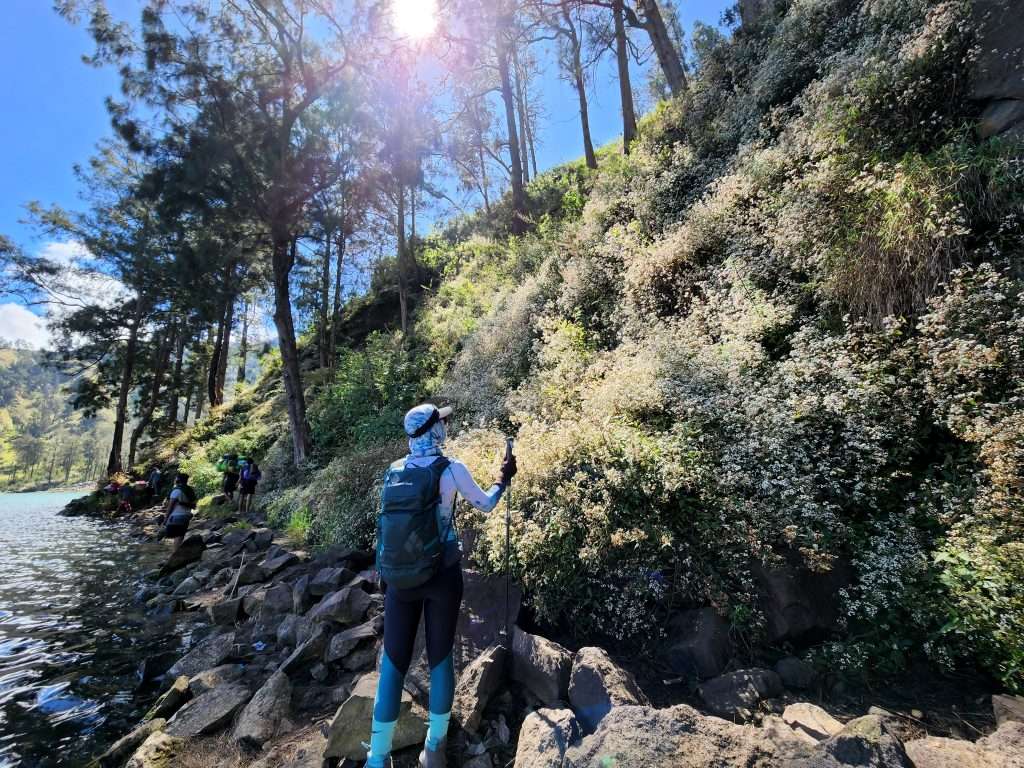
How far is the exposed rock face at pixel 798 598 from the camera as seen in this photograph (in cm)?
370

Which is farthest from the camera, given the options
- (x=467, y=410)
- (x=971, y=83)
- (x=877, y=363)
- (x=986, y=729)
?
(x=467, y=410)

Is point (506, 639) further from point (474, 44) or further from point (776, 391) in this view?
point (474, 44)

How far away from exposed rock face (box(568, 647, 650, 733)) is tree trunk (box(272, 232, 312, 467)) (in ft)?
43.9

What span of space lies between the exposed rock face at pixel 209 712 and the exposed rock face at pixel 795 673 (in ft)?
15.0

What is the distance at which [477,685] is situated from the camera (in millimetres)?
3514

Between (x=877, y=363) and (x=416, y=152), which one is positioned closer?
(x=877, y=363)

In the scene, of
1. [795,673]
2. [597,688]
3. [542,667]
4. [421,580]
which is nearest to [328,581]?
[542,667]

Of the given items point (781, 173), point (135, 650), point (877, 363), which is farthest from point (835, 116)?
point (135, 650)

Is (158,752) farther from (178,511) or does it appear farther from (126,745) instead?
(178,511)

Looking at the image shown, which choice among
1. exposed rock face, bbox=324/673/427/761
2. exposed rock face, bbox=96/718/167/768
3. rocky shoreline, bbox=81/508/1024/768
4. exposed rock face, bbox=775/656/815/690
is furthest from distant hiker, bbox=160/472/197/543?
exposed rock face, bbox=775/656/815/690

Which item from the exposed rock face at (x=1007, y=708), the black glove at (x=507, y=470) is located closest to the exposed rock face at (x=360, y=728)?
the black glove at (x=507, y=470)

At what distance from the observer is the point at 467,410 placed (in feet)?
32.8

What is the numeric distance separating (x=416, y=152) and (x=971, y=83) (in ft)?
50.4

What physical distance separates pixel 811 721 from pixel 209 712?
4783 mm
